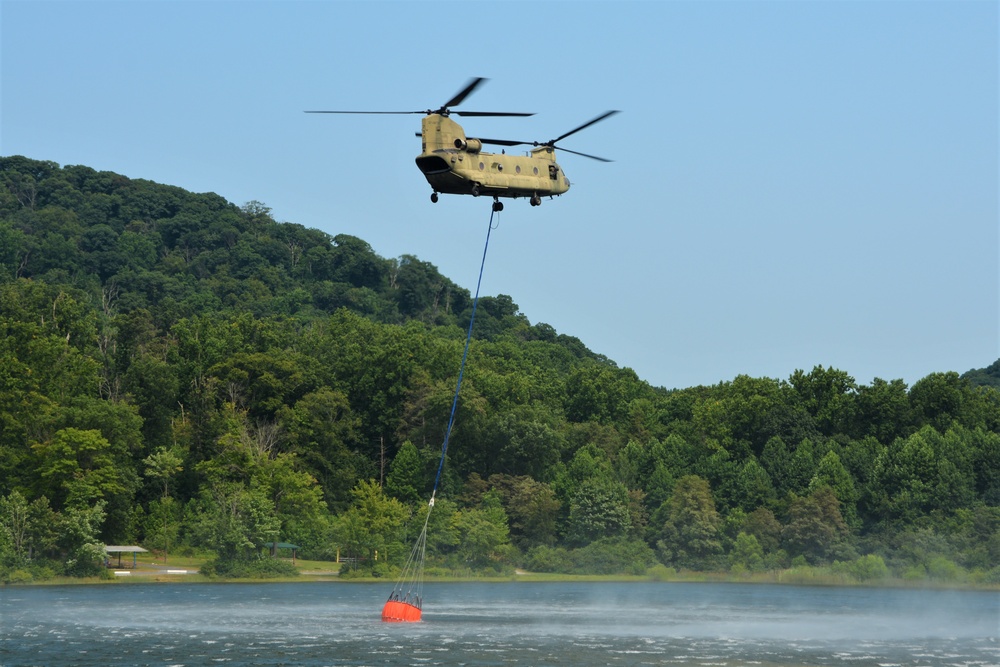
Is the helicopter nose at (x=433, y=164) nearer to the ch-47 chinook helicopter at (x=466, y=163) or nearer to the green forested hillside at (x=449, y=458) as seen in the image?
the ch-47 chinook helicopter at (x=466, y=163)

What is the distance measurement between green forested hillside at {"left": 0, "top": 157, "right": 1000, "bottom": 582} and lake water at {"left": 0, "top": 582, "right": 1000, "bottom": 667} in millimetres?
7158

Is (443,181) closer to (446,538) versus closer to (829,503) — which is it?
(446,538)

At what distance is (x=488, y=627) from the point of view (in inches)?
2468

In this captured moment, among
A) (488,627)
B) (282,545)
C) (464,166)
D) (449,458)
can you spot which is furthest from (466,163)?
(449,458)

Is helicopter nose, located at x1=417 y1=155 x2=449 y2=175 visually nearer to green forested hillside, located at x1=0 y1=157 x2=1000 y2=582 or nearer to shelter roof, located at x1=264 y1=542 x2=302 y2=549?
green forested hillside, located at x1=0 y1=157 x2=1000 y2=582

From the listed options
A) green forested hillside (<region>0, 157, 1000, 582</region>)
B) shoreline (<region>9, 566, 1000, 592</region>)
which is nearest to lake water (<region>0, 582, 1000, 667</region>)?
shoreline (<region>9, 566, 1000, 592</region>)

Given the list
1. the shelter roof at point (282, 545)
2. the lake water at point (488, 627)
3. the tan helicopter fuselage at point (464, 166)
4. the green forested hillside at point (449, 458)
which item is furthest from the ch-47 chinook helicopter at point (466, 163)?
the shelter roof at point (282, 545)

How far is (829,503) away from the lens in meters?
99.8

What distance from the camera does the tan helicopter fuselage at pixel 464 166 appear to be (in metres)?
40.9

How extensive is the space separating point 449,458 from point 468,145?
237 ft

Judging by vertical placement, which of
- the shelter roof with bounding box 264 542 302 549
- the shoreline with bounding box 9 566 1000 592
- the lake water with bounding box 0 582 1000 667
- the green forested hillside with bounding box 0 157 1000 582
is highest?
the green forested hillside with bounding box 0 157 1000 582

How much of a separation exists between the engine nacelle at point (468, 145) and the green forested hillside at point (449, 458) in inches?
1955

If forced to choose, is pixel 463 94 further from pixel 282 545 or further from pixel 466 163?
pixel 282 545

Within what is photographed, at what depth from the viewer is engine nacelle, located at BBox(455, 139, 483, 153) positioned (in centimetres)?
4112
